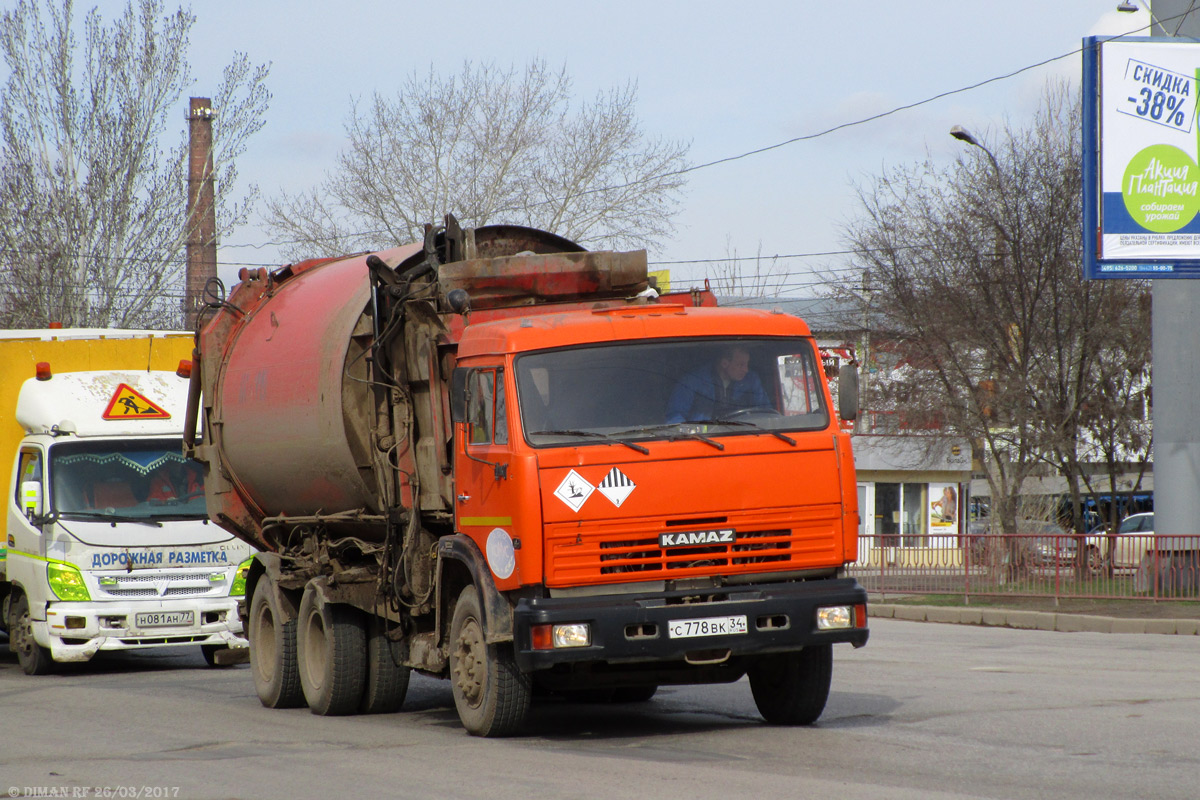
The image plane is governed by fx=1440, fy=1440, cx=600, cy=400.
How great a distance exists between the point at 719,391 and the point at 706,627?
4.74 feet

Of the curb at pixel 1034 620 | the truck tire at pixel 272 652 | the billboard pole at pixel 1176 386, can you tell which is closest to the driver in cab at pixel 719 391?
the truck tire at pixel 272 652

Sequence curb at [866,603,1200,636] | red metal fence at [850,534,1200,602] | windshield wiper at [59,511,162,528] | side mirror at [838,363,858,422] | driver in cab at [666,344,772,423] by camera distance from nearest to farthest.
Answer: driver in cab at [666,344,772,423], side mirror at [838,363,858,422], windshield wiper at [59,511,162,528], curb at [866,603,1200,636], red metal fence at [850,534,1200,602]

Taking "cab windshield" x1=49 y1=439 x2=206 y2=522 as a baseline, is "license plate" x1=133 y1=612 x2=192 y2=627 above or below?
below

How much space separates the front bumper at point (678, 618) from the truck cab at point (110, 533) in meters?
6.90

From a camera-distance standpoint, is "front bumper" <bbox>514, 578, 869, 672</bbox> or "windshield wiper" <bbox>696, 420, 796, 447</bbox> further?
"windshield wiper" <bbox>696, 420, 796, 447</bbox>

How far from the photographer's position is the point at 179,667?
51.4 ft

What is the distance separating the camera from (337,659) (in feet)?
35.4

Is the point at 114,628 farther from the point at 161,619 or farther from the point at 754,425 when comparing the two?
the point at 754,425

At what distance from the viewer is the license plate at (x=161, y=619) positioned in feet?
46.6

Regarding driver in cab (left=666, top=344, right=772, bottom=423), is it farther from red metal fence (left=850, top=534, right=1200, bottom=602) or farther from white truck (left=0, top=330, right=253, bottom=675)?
red metal fence (left=850, top=534, right=1200, bottom=602)

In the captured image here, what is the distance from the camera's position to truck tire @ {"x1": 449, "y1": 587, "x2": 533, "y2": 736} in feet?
28.8

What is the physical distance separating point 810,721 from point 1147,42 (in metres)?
15.8

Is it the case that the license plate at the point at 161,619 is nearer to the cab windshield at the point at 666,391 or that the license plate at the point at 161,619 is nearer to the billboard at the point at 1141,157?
the cab windshield at the point at 666,391

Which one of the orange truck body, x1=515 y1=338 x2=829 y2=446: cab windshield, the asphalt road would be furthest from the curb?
x1=515 y1=338 x2=829 y2=446: cab windshield
